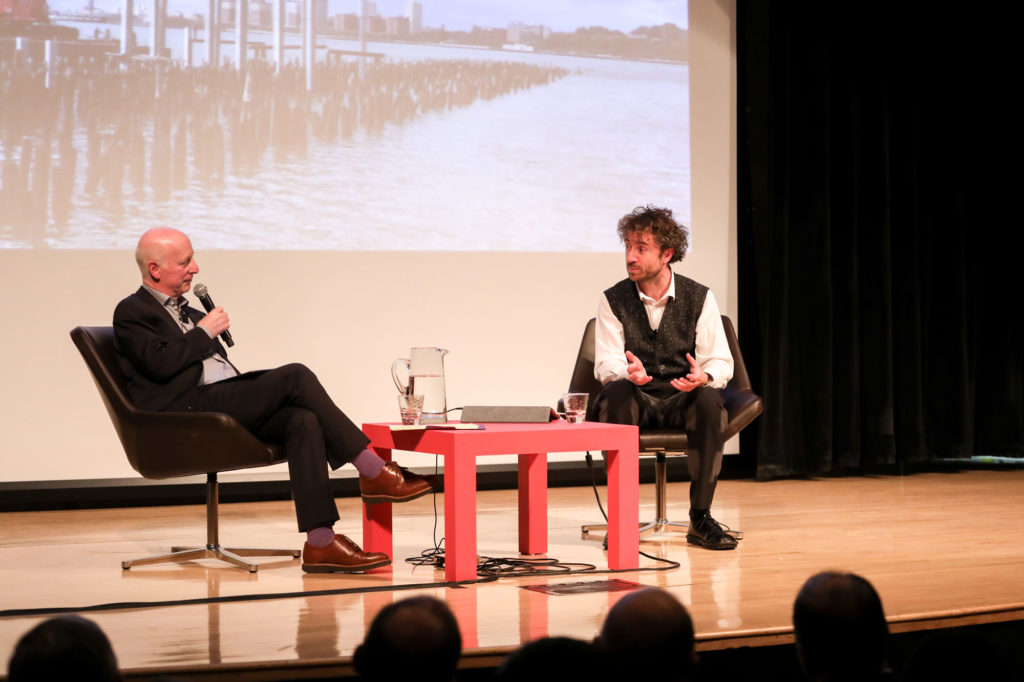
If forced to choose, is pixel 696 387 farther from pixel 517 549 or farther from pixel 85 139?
pixel 85 139

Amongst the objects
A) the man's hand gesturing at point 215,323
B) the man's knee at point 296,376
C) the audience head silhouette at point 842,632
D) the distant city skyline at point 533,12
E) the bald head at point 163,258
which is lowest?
the audience head silhouette at point 842,632

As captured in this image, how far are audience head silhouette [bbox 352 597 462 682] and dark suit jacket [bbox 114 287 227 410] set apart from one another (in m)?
2.03

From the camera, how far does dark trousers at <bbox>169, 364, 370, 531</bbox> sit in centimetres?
309

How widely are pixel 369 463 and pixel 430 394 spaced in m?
0.26

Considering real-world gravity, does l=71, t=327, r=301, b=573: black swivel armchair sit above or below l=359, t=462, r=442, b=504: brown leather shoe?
above

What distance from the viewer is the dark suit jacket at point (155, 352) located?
10.4 feet

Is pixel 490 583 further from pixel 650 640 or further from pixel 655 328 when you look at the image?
pixel 650 640

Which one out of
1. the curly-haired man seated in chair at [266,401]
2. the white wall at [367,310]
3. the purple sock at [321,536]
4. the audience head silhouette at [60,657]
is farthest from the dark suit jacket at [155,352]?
the audience head silhouette at [60,657]

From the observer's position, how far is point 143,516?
4449 millimetres

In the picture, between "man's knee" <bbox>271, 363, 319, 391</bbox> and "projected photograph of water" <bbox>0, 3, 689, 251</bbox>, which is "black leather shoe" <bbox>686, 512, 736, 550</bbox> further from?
"projected photograph of water" <bbox>0, 3, 689, 251</bbox>

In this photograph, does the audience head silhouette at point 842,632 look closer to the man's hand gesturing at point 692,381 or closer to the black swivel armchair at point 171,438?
the black swivel armchair at point 171,438

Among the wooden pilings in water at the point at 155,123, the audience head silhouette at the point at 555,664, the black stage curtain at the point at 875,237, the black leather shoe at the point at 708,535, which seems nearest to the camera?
the audience head silhouette at the point at 555,664

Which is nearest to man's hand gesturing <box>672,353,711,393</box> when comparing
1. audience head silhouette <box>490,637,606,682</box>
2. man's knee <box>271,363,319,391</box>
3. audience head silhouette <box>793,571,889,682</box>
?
man's knee <box>271,363,319,391</box>

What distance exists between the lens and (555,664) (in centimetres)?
122
